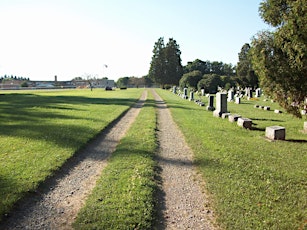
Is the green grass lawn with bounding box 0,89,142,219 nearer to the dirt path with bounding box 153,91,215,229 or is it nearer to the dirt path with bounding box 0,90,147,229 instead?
the dirt path with bounding box 0,90,147,229

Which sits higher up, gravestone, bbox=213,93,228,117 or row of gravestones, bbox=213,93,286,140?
gravestone, bbox=213,93,228,117

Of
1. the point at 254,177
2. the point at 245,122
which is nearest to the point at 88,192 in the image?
the point at 254,177

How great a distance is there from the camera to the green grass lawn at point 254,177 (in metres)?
3.79

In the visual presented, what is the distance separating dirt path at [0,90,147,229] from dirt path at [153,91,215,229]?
1.39m

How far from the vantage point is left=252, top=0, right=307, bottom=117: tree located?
695 centimetres

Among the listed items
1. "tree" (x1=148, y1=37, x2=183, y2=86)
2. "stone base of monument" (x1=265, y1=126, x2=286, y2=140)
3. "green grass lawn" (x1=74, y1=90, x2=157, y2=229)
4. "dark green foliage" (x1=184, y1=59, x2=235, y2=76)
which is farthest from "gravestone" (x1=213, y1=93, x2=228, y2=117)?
"dark green foliage" (x1=184, y1=59, x2=235, y2=76)

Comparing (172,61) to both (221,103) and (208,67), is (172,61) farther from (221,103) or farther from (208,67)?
(221,103)

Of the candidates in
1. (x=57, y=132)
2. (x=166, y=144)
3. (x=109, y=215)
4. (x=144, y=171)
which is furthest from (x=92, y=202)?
(x=57, y=132)

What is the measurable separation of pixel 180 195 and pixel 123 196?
1027 millimetres


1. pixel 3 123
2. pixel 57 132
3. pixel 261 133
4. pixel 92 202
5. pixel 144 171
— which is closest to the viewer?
pixel 92 202

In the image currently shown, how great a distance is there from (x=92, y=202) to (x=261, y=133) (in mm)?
7708

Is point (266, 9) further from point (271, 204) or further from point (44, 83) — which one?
point (44, 83)

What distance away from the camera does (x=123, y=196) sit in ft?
14.1

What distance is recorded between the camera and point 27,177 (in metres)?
5.05
